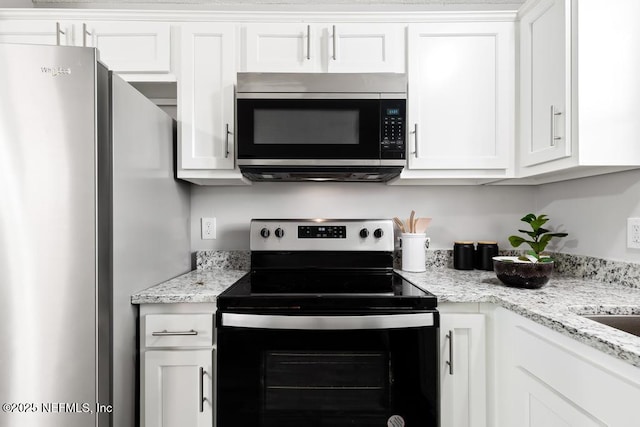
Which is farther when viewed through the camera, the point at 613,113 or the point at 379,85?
the point at 379,85

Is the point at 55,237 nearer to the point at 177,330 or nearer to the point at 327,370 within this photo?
the point at 177,330

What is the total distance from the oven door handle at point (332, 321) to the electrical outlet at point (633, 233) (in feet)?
2.85

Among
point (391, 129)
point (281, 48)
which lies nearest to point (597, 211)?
point (391, 129)

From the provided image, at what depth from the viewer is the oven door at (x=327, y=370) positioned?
123 cm

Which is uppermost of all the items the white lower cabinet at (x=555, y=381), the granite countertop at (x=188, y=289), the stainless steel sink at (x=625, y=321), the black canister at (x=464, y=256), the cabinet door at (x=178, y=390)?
the black canister at (x=464, y=256)

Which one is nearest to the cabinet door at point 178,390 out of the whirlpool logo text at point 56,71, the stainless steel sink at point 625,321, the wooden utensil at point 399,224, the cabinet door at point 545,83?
the whirlpool logo text at point 56,71

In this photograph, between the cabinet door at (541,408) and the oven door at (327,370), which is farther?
the oven door at (327,370)

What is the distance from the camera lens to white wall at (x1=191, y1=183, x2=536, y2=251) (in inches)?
77.4

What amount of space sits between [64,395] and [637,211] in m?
2.12

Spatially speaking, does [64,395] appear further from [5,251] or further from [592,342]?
[592,342]

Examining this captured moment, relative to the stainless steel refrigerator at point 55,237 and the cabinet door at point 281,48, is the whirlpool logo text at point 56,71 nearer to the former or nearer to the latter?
the stainless steel refrigerator at point 55,237

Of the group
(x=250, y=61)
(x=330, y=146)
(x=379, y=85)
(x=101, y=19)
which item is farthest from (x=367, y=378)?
(x=101, y=19)

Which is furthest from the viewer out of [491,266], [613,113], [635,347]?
[491,266]

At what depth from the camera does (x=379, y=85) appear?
1.56m
